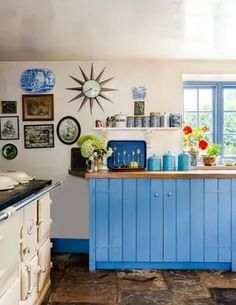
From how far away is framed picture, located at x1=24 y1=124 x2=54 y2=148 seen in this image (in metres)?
4.08

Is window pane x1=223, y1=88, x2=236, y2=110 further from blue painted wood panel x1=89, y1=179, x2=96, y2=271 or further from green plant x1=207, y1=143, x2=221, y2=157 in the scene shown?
blue painted wood panel x1=89, y1=179, x2=96, y2=271

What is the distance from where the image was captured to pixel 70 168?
4.08m

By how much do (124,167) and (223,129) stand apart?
1321 millimetres

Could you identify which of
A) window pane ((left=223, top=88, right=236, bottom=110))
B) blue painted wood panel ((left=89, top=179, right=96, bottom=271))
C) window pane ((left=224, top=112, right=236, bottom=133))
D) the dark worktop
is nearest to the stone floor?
blue painted wood panel ((left=89, top=179, right=96, bottom=271))

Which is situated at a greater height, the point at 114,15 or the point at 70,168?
the point at 114,15

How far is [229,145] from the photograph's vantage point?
14.1ft

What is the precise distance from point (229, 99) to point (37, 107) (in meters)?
2.17

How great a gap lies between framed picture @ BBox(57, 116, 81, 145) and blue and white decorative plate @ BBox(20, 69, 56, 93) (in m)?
0.39

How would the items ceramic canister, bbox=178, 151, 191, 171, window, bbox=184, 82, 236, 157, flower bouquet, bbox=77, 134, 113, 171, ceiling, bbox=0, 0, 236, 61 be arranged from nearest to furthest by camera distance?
ceiling, bbox=0, 0, 236, 61
flower bouquet, bbox=77, 134, 113, 171
ceramic canister, bbox=178, 151, 191, 171
window, bbox=184, 82, 236, 157

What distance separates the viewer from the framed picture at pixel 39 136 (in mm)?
4082

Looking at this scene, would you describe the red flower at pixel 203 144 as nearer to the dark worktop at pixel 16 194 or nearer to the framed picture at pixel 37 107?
the framed picture at pixel 37 107

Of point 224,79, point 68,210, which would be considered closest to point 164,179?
point 68,210

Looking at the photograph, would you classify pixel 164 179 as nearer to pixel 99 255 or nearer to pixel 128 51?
pixel 99 255

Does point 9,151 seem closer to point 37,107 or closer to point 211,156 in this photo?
point 37,107
